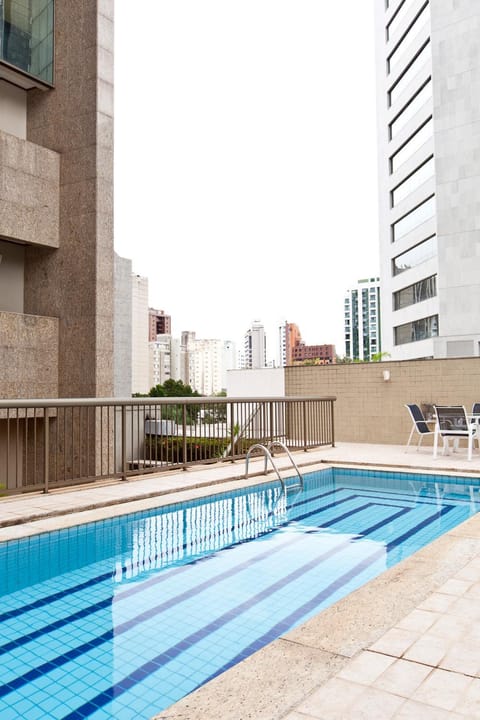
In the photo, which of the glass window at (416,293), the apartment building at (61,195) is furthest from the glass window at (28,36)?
the glass window at (416,293)

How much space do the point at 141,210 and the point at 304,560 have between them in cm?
5229

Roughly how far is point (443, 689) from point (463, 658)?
0.29m

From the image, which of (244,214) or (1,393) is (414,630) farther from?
(244,214)

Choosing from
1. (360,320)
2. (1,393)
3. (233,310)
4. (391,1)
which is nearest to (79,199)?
(1,393)

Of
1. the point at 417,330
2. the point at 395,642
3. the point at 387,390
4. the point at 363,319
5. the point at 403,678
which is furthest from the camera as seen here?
the point at 363,319

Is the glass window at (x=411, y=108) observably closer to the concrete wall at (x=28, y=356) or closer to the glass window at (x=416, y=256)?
the glass window at (x=416, y=256)

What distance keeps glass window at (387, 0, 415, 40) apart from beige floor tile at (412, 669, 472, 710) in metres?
43.5

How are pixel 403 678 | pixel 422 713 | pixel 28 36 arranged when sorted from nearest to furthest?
pixel 422 713 → pixel 403 678 → pixel 28 36

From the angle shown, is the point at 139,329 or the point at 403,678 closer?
the point at 403,678

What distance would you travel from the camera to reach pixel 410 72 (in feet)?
126

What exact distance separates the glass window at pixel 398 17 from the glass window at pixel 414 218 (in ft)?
42.3

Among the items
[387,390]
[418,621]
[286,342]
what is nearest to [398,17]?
[387,390]

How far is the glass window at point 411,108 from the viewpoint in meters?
35.6

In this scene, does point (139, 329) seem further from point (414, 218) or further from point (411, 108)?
point (411, 108)
